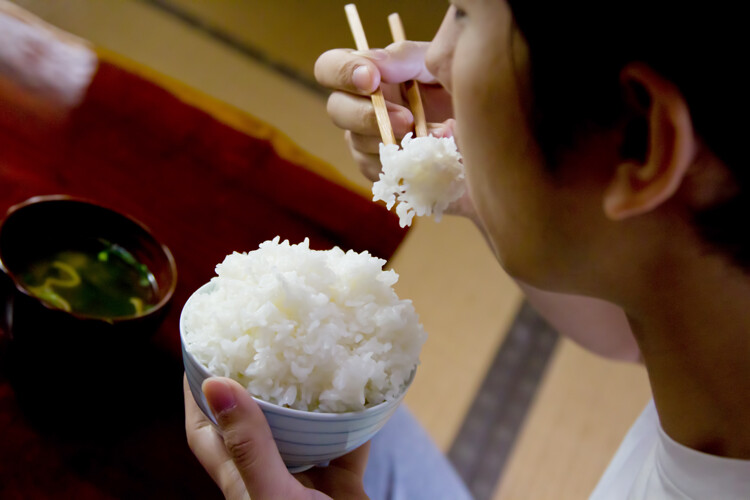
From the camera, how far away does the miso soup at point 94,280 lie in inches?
41.4

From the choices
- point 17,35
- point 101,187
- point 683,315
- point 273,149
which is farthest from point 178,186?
point 683,315

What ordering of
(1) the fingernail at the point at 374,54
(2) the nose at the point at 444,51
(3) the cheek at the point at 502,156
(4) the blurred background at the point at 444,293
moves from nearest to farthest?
(3) the cheek at the point at 502,156
(2) the nose at the point at 444,51
(1) the fingernail at the point at 374,54
(4) the blurred background at the point at 444,293

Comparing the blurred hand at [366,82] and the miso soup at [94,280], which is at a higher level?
the blurred hand at [366,82]

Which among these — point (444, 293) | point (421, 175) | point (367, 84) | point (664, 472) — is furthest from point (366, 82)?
point (444, 293)

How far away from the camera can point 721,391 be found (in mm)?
939

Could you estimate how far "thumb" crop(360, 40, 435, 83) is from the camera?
4.04 ft

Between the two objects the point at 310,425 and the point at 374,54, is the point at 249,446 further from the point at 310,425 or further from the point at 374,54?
the point at 374,54

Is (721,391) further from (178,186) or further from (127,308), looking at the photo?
(178,186)

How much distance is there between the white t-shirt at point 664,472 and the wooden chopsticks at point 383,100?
70 centimetres

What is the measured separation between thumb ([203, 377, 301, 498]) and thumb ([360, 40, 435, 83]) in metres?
0.74

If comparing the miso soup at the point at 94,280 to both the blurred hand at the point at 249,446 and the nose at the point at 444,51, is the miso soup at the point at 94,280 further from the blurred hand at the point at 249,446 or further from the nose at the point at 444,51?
the nose at the point at 444,51

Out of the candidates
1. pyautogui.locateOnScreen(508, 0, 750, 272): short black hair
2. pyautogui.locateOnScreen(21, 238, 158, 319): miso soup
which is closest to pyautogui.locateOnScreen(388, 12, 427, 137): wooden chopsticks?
pyautogui.locateOnScreen(508, 0, 750, 272): short black hair

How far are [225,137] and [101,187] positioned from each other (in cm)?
37

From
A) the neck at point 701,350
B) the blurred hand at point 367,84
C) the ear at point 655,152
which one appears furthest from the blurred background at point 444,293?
the ear at point 655,152
